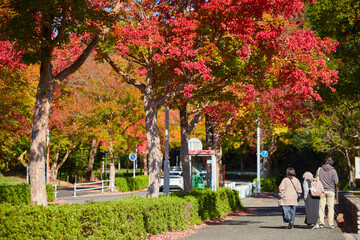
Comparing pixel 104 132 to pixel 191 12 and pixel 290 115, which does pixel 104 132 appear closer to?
pixel 290 115

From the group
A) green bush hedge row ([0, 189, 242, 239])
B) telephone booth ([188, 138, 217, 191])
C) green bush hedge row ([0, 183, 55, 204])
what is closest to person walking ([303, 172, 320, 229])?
green bush hedge row ([0, 189, 242, 239])

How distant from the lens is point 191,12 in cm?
1502

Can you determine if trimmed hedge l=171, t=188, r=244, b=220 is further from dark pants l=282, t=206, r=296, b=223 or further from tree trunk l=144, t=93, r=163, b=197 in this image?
dark pants l=282, t=206, r=296, b=223

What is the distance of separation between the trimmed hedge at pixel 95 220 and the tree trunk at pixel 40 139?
94 cm

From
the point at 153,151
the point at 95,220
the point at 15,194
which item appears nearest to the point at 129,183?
the point at 15,194

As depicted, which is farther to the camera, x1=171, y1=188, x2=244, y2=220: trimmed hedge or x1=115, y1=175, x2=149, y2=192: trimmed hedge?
x1=115, y1=175, x2=149, y2=192: trimmed hedge

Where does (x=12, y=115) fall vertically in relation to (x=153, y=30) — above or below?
below

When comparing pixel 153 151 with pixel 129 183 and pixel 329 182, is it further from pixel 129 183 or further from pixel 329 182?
pixel 129 183

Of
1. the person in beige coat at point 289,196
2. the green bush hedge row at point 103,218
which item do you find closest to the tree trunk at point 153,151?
the green bush hedge row at point 103,218

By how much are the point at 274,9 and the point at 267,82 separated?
2143mm

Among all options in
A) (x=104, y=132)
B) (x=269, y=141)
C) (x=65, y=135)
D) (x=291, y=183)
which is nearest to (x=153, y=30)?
(x=291, y=183)

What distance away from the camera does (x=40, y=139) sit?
34.0 ft

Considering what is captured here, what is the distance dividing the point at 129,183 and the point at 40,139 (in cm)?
2960

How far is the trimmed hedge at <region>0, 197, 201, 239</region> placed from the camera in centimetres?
798
